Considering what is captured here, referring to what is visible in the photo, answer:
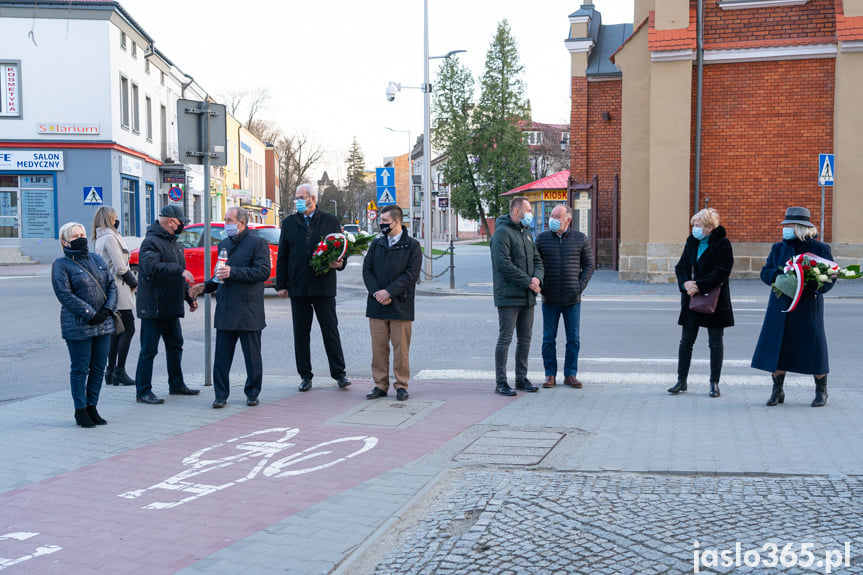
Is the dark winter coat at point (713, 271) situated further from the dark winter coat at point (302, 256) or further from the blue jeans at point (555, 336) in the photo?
the dark winter coat at point (302, 256)

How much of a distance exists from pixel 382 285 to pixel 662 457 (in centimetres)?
344

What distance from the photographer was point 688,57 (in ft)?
69.7

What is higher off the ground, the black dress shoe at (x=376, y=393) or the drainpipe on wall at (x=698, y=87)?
the drainpipe on wall at (x=698, y=87)

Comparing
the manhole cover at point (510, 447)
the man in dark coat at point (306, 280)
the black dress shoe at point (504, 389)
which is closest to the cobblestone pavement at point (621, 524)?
the manhole cover at point (510, 447)

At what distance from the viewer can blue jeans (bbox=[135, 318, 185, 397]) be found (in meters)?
8.02

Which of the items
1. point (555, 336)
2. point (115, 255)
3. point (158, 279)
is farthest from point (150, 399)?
point (555, 336)

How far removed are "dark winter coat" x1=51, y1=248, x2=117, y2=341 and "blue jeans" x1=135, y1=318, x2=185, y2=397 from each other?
3.03ft

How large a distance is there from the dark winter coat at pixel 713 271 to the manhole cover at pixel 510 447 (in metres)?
2.38

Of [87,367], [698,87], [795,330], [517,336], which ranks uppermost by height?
[698,87]

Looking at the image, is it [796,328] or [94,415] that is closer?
[94,415]

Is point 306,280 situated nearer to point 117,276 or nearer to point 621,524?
point 117,276

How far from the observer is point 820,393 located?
24.6 ft

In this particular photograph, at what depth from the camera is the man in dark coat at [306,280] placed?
8.45 metres

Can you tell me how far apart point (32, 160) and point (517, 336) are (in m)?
28.4
